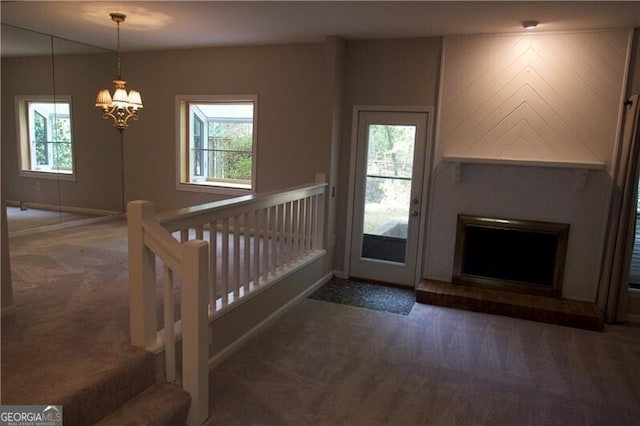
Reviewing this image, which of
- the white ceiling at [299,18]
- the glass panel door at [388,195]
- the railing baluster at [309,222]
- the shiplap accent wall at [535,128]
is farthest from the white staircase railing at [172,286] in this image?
the shiplap accent wall at [535,128]

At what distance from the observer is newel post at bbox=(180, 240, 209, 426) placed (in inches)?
86.1

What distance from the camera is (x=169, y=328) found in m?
2.39

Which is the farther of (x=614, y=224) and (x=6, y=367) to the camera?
(x=614, y=224)

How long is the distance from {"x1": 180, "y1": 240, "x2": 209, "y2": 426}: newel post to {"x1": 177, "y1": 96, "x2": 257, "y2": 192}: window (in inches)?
130

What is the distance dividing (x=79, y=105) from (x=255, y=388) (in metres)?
4.82

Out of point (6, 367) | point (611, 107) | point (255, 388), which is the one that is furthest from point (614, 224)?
point (6, 367)

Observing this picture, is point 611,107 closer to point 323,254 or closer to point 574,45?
point 574,45

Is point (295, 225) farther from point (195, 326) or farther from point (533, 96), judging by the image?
point (533, 96)

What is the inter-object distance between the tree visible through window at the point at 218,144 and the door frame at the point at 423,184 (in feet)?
4.71

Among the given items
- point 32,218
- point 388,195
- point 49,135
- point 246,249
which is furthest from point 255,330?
point 49,135

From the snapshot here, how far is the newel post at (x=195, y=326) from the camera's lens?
2.19 m

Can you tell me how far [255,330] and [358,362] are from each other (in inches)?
33.1

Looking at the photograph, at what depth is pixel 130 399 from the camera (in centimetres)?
224

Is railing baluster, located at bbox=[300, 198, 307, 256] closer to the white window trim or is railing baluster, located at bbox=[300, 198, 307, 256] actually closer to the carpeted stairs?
the carpeted stairs
